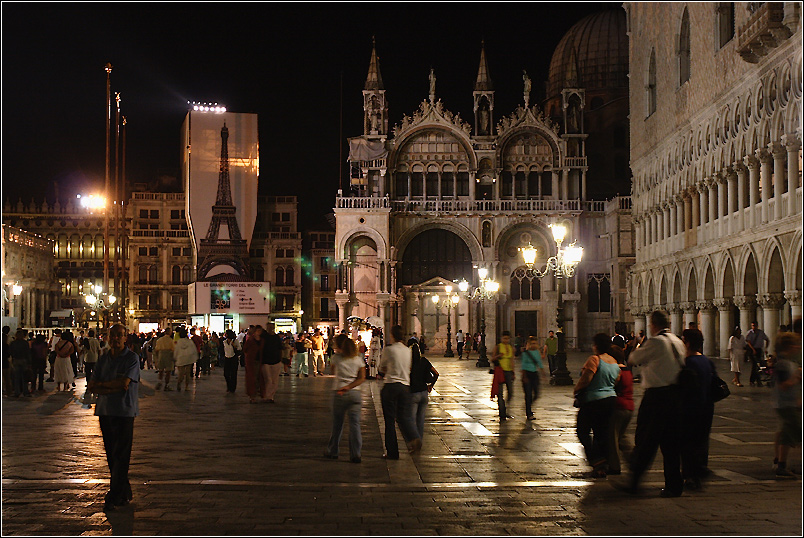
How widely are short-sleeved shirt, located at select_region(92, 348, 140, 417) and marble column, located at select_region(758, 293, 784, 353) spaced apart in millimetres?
24197

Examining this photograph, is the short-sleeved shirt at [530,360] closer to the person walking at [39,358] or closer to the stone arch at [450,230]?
the person walking at [39,358]

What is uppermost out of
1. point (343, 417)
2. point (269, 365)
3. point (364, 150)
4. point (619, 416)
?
point (364, 150)

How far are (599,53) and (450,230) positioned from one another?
1891 centimetres

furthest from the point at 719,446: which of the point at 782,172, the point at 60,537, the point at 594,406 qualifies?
the point at 782,172

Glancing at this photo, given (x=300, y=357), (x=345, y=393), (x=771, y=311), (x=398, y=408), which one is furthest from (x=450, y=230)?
(x=345, y=393)

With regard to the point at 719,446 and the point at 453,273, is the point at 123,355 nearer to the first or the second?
the point at 719,446

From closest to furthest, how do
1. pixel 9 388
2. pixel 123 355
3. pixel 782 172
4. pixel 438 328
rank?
pixel 123 355
pixel 9 388
pixel 782 172
pixel 438 328

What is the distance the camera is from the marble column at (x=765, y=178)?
1149 inches

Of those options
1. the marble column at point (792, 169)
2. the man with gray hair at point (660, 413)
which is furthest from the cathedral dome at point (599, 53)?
the man with gray hair at point (660, 413)

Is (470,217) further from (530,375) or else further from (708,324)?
(530,375)

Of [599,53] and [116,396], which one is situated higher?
[599,53]

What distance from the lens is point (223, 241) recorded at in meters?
73.1

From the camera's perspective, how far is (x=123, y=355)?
890 cm

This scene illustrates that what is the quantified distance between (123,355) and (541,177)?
171 feet
